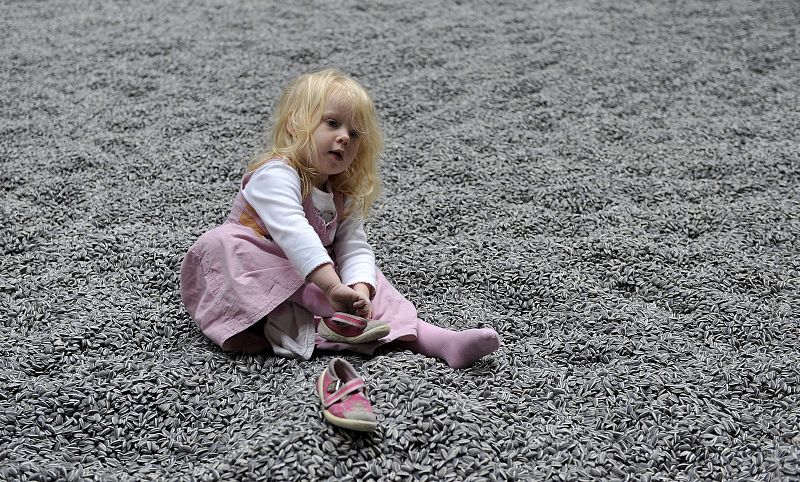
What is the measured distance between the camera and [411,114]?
278 centimetres

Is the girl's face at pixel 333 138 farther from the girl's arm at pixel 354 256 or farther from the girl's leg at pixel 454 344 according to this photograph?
the girl's leg at pixel 454 344

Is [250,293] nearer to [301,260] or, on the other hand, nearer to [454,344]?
[301,260]

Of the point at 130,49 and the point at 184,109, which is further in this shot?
the point at 130,49

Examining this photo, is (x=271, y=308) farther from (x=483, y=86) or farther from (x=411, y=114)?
(x=483, y=86)

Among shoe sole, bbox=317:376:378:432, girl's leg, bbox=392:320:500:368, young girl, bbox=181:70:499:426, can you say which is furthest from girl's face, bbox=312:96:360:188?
shoe sole, bbox=317:376:378:432

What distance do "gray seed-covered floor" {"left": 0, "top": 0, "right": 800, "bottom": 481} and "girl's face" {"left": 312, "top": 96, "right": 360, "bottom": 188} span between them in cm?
39

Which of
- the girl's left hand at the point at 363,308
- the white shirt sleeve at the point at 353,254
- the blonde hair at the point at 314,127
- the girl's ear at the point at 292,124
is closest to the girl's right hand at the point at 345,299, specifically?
the girl's left hand at the point at 363,308

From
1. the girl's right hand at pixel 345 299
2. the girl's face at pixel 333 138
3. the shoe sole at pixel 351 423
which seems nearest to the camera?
the shoe sole at pixel 351 423

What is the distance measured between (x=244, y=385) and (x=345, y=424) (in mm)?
286

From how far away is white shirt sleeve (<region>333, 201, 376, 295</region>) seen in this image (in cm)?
157

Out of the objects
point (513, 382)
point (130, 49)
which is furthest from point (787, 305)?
point (130, 49)

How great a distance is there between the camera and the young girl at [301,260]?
144cm

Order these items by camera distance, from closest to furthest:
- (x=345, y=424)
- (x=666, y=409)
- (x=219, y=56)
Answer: (x=345, y=424) → (x=666, y=409) → (x=219, y=56)

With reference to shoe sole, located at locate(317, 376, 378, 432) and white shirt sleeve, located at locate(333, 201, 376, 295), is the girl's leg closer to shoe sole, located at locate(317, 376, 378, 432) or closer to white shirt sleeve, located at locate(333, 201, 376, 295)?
white shirt sleeve, located at locate(333, 201, 376, 295)
